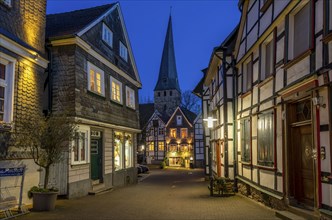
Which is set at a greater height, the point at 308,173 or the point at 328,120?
the point at 328,120

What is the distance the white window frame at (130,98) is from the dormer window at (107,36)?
3.52 meters

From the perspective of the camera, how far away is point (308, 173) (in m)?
9.31

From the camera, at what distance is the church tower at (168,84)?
8256 cm

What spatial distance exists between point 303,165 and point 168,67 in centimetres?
7604

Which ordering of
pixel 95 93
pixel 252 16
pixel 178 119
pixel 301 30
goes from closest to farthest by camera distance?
pixel 301 30 < pixel 252 16 < pixel 95 93 < pixel 178 119

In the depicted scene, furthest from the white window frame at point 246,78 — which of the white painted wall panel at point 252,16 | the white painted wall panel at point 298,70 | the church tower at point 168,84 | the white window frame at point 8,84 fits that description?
the church tower at point 168,84

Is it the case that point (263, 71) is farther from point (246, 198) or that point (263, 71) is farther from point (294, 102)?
point (246, 198)

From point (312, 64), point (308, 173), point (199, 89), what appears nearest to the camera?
point (312, 64)

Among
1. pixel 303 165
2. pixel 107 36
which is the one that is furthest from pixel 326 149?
pixel 107 36

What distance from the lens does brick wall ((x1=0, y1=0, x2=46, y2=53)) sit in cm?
1119

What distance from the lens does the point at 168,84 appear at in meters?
84.3

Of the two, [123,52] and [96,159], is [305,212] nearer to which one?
[96,159]

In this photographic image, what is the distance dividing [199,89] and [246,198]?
20.3m

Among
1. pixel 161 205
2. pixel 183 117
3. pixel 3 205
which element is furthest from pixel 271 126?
pixel 183 117
